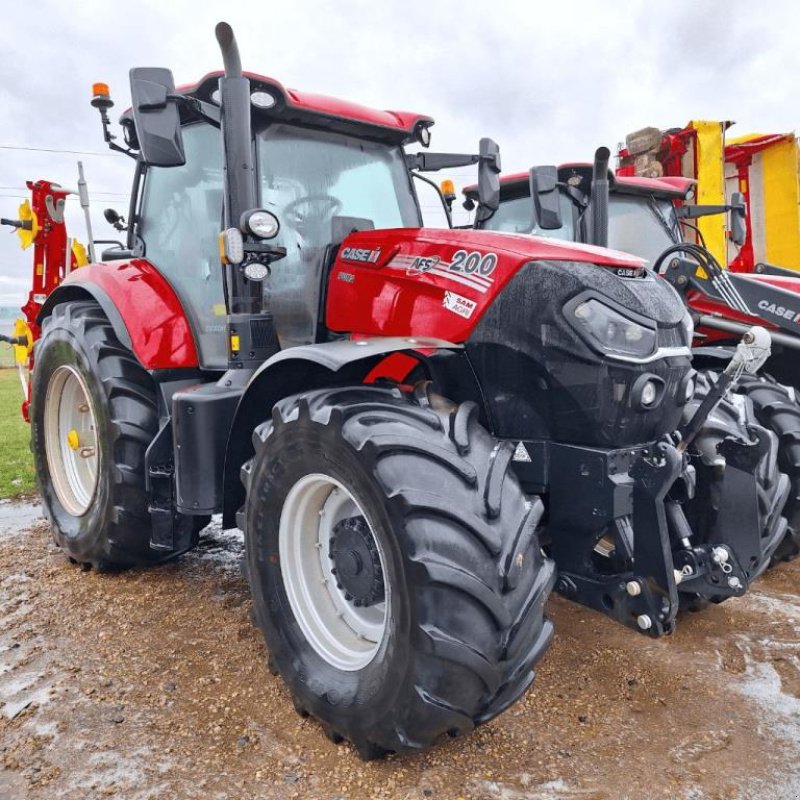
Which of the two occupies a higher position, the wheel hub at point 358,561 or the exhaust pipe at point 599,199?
the exhaust pipe at point 599,199

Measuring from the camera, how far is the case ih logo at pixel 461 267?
2357mm

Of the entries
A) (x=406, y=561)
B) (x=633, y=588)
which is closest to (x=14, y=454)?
(x=406, y=561)

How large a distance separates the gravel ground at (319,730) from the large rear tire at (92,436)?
12.5 inches

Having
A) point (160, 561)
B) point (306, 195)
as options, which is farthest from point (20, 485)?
point (306, 195)

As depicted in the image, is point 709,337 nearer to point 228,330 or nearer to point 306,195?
point 306,195

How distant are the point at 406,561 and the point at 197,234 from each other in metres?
2.11

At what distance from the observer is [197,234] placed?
3322 mm

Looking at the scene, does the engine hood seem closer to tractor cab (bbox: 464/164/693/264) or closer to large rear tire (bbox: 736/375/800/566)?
large rear tire (bbox: 736/375/800/566)

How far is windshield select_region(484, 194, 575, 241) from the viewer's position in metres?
5.40

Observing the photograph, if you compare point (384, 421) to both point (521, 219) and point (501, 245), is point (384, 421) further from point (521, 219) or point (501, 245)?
point (521, 219)

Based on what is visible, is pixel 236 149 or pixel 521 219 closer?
pixel 236 149

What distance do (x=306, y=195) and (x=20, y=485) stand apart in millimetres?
4198

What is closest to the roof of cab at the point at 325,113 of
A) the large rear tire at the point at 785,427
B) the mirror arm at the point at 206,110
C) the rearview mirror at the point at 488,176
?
the mirror arm at the point at 206,110

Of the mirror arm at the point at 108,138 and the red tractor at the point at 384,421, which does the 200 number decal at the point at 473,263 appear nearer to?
the red tractor at the point at 384,421
